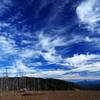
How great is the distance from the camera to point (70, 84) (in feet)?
421

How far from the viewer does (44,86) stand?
133 meters

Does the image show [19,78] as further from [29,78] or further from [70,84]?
[70,84]

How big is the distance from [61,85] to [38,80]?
572 inches

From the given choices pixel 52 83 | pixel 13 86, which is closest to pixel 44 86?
pixel 52 83

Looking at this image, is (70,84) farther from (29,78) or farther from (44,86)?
(29,78)

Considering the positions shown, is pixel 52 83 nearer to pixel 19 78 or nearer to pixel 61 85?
pixel 61 85

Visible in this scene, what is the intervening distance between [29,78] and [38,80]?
18.2 feet

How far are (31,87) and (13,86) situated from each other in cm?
898

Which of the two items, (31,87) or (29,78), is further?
(29,78)

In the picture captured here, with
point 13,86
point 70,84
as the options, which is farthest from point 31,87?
point 70,84

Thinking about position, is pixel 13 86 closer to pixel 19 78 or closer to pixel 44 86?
pixel 19 78

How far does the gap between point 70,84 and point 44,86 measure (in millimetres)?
14196

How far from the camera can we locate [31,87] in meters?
125

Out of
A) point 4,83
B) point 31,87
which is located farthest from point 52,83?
point 4,83
